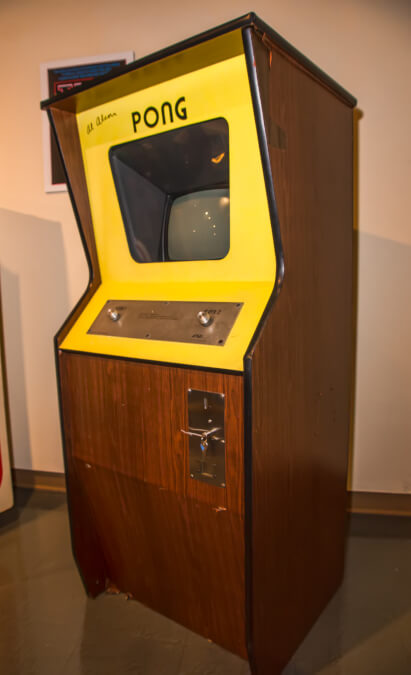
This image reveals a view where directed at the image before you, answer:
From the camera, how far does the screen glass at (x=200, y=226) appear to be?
4.74 ft

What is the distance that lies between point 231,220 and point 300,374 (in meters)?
0.48

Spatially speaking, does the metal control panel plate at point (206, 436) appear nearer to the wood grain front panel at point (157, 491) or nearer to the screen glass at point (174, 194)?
the wood grain front panel at point (157, 491)

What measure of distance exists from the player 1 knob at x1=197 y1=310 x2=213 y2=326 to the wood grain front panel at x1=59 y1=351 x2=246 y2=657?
0.46ft

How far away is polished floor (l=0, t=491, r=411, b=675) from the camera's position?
4.57 feet

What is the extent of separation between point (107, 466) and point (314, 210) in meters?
1.04

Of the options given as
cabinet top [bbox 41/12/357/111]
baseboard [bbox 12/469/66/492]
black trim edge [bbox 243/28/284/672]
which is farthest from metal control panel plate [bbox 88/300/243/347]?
baseboard [bbox 12/469/66/492]

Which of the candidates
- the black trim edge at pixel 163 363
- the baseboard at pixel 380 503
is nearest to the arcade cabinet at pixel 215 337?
the black trim edge at pixel 163 363

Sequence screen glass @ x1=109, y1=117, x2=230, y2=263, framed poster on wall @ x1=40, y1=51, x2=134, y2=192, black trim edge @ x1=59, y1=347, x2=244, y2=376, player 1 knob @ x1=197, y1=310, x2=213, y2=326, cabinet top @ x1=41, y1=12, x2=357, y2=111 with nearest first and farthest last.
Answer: cabinet top @ x1=41, y1=12, x2=357, y2=111, black trim edge @ x1=59, y1=347, x2=244, y2=376, player 1 knob @ x1=197, y1=310, x2=213, y2=326, screen glass @ x1=109, y1=117, x2=230, y2=263, framed poster on wall @ x1=40, y1=51, x2=134, y2=192

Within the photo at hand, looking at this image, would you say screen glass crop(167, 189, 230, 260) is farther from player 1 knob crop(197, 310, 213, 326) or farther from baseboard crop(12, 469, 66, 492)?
baseboard crop(12, 469, 66, 492)

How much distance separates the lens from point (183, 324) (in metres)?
1.28

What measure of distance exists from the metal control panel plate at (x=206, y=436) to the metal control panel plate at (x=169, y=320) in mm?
149

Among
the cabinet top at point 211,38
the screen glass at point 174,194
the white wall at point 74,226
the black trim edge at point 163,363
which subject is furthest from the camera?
the white wall at point 74,226

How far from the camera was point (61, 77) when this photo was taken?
2.21 meters

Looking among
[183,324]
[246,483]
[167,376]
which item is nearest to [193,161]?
[183,324]
